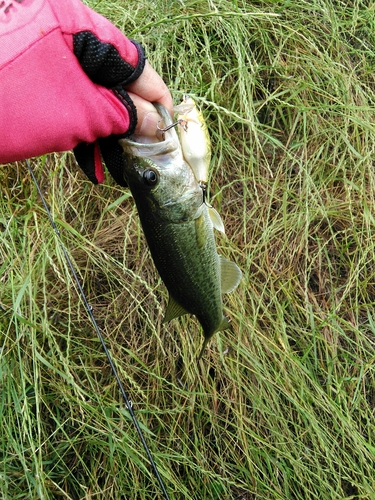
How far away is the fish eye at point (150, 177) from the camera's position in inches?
58.3

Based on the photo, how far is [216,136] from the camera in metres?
2.42

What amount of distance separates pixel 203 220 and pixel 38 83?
2.13ft

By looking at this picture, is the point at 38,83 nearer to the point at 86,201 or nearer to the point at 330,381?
the point at 86,201

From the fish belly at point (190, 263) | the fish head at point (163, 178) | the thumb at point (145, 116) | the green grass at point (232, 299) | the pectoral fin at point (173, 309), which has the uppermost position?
the thumb at point (145, 116)

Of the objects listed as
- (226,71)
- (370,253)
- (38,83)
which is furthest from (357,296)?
(38,83)

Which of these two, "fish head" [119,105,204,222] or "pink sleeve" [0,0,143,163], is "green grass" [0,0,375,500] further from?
"pink sleeve" [0,0,143,163]

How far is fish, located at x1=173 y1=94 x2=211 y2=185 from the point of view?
1506 mm

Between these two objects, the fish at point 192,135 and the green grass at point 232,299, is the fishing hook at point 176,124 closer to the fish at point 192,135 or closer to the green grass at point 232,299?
the fish at point 192,135

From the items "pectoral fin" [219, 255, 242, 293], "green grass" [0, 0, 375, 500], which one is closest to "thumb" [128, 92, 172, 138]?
"pectoral fin" [219, 255, 242, 293]

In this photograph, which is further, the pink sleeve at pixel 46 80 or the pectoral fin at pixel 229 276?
the pectoral fin at pixel 229 276

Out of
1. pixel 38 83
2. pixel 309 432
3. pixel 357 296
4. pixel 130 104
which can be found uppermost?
pixel 38 83

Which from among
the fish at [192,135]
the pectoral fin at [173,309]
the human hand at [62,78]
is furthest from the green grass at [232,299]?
the human hand at [62,78]

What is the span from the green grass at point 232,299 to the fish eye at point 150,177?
693mm

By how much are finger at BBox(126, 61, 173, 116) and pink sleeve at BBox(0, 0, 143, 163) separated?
0.26 feet
